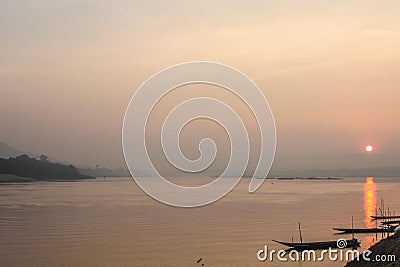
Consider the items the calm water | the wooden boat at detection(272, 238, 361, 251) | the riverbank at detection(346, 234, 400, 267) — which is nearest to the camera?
the riverbank at detection(346, 234, 400, 267)

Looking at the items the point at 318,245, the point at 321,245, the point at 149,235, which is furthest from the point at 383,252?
the point at 149,235

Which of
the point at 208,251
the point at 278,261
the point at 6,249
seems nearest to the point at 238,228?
the point at 208,251

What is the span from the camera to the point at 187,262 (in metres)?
32.5

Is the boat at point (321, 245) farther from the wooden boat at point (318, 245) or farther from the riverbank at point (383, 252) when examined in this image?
the riverbank at point (383, 252)

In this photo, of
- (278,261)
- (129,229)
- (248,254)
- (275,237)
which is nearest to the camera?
(278,261)

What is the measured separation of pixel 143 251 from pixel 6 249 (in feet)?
35.8

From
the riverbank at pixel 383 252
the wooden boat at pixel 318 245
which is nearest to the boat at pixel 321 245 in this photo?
the wooden boat at pixel 318 245

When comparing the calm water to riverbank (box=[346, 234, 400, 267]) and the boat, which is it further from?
riverbank (box=[346, 234, 400, 267])

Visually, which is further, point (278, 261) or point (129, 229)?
point (129, 229)

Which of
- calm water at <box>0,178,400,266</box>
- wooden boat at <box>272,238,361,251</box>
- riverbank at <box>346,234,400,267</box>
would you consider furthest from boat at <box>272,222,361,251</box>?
riverbank at <box>346,234,400,267</box>

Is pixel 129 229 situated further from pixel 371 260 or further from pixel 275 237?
pixel 371 260

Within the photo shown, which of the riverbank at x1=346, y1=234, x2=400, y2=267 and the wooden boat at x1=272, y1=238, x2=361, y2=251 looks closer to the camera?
the riverbank at x1=346, y1=234, x2=400, y2=267

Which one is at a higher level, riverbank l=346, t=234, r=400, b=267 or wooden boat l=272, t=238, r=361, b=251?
riverbank l=346, t=234, r=400, b=267

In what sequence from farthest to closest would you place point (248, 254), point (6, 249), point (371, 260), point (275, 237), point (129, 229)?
point (129, 229)
point (275, 237)
point (6, 249)
point (248, 254)
point (371, 260)
